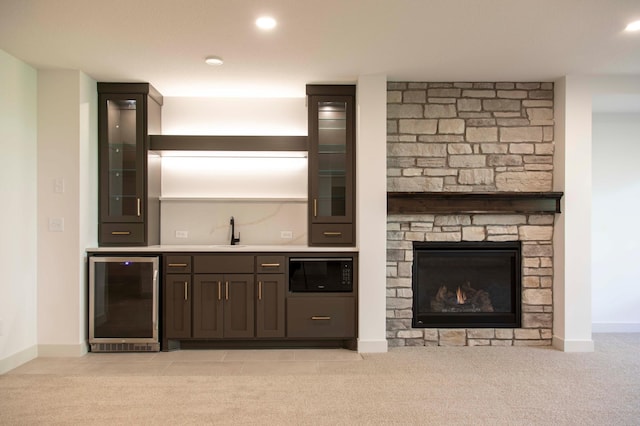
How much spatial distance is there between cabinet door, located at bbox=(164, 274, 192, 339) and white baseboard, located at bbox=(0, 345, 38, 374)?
110cm

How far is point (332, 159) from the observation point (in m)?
4.43

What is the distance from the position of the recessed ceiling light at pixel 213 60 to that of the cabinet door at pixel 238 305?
6.15ft

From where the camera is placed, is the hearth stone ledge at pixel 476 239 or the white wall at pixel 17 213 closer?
the white wall at pixel 17 213

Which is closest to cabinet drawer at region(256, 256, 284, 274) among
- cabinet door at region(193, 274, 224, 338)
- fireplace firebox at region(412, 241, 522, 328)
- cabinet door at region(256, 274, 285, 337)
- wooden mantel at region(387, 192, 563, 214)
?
cabinet door at region(256, 274, 285, 337)

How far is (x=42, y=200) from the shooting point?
13.3ft

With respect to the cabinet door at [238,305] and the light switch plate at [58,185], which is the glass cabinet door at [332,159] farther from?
the light switch plate at [58,185]

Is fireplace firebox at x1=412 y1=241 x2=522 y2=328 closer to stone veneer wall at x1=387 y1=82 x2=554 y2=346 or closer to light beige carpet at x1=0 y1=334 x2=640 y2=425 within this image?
stone veneer wall at x1=387 y1=82 x2=554 y2=346

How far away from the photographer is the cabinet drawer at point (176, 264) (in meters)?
4.21

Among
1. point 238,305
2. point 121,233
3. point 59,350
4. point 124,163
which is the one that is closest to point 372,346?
point 238,305

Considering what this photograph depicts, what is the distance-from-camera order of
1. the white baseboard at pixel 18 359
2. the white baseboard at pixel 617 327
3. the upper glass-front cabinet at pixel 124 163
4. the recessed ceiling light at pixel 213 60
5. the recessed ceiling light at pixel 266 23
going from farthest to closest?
1. the white baseboard at pixel 617 327
2. the upper glass-front cabinet at pixel 124 163
3. the recessed ceiling light at pixel 213 60
4. the white baseboard at pixel 18 359
5. the recessed ceiling light at pixel 266 23

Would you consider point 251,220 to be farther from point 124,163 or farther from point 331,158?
point 124,163

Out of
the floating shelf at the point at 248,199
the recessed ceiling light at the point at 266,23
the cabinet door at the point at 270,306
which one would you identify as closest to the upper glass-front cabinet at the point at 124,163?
the floating shelf at the point at 248,199

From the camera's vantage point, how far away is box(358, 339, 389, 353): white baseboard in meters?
4.18

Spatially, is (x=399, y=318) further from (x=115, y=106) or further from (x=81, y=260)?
(x=115, y=106)
